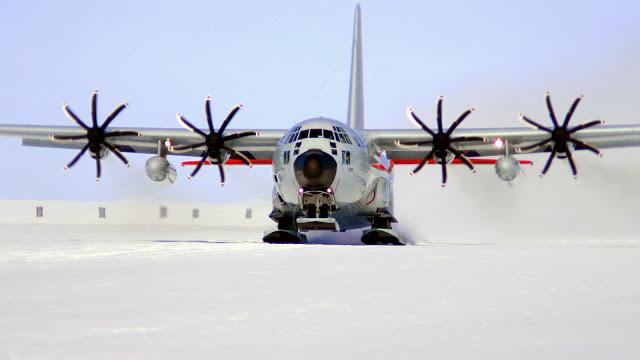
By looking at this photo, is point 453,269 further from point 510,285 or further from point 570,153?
point 570,153

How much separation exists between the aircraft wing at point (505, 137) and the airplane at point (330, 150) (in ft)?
0.13

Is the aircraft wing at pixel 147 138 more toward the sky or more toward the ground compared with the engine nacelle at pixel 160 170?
more toward the sky

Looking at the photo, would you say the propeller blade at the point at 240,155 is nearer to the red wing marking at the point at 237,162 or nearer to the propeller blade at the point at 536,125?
the red wing marking at the point at 237,162

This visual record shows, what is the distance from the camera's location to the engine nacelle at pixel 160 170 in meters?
29.6

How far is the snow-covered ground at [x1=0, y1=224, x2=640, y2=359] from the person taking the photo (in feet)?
19.0

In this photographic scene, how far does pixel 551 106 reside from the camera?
30188 millimetres

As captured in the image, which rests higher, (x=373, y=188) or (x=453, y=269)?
(x=373, y=188)

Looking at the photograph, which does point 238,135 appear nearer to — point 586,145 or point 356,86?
point 356,86

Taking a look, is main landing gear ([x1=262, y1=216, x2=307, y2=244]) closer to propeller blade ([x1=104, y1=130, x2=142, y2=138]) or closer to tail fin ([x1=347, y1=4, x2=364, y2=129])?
propeller blade ([x1=104, y1=130, x2=142, y2=138])

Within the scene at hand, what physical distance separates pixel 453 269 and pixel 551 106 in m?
18.8

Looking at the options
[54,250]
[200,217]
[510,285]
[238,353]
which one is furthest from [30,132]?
[200,217]

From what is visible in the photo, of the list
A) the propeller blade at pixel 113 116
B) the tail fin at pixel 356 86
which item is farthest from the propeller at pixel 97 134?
the tail fin at pixel 356 86

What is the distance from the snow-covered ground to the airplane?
1058cm

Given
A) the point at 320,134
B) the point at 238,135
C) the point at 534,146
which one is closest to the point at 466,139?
the point at 534,146
